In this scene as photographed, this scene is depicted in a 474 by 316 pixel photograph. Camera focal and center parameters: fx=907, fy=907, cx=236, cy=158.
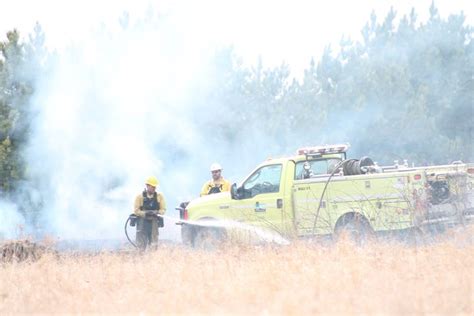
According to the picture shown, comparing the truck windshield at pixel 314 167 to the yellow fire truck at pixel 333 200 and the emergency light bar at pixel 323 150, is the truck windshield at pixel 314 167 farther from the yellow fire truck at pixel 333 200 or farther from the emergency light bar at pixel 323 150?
the emergency light bar at pixel 323 150

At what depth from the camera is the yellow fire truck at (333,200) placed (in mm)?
14523

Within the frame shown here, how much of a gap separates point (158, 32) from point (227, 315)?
20473 mm

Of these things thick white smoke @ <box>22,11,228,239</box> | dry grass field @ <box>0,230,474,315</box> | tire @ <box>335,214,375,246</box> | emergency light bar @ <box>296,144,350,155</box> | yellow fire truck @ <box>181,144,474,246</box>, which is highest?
thick white smoke @ <box>22,11,228,239</box>

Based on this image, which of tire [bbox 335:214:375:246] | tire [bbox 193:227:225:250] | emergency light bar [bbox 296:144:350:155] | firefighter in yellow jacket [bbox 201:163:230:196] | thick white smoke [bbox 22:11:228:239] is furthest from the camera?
thick white smoke [bbox 22:11:228:239]

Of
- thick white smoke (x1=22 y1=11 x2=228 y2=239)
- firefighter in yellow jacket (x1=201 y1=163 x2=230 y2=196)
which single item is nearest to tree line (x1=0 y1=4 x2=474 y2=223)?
thick white smoke (x1=22 y1=11 x2=228 y2=239)

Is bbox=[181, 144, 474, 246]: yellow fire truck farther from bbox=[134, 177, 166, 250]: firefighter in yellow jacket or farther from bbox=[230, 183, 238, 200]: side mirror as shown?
bbox=[134, 177, 166, 250]: firefighter in yellow jacket

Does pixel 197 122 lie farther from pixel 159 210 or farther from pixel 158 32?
pixel 159 210

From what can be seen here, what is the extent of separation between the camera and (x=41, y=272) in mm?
12617

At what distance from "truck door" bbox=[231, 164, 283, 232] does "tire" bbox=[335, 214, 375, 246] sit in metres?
1.27

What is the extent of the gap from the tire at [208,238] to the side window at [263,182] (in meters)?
0.85

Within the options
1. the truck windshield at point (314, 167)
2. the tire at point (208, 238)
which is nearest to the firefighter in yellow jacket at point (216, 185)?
the tire at point (208, 238)

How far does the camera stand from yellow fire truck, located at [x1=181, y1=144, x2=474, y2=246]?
14.5m

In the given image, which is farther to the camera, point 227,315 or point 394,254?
point 394,254

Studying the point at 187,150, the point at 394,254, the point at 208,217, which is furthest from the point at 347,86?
the point at 394,254
